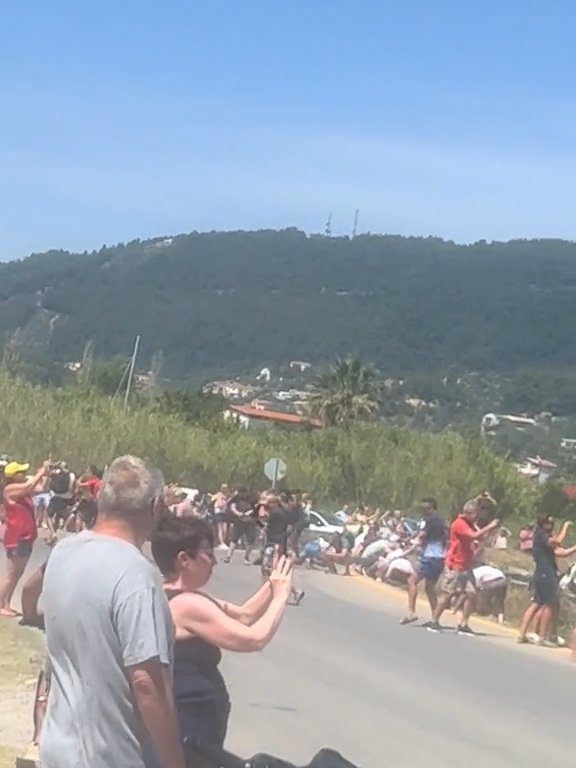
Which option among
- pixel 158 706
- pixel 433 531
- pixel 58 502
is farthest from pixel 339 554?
pixel 158 706

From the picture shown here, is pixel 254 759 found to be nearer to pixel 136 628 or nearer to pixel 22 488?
pixel 136 628

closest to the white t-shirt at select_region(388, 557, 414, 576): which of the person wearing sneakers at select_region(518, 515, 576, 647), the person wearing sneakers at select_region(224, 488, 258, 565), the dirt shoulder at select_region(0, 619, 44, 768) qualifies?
the person wearing sneakers at select_region(224, 488, 258, 565)

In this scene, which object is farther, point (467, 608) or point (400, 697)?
point (467, 608)

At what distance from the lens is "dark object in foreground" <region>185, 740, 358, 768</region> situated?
13.8 ft

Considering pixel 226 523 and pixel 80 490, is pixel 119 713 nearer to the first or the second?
pixel 80 490

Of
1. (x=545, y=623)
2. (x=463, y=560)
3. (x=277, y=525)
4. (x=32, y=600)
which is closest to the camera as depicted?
(x=32, y=600)

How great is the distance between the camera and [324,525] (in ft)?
121

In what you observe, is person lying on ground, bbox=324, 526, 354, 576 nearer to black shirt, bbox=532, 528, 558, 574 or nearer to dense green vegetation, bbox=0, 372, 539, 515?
black shirt, bbox=532, 528, 558, 574

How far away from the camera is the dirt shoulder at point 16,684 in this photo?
9.14 metres

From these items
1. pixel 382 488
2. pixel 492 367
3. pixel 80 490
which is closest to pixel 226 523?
pixel 80 490

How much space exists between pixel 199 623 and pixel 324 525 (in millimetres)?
32081

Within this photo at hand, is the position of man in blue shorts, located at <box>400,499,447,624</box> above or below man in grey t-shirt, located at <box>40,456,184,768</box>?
below

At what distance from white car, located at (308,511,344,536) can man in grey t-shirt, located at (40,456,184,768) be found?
29438mm

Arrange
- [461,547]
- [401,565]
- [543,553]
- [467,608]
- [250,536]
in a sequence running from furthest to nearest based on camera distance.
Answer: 1. [250,536]
2. [401,565]
3. [467,608]
4. [461,547]
5. [543,553]
